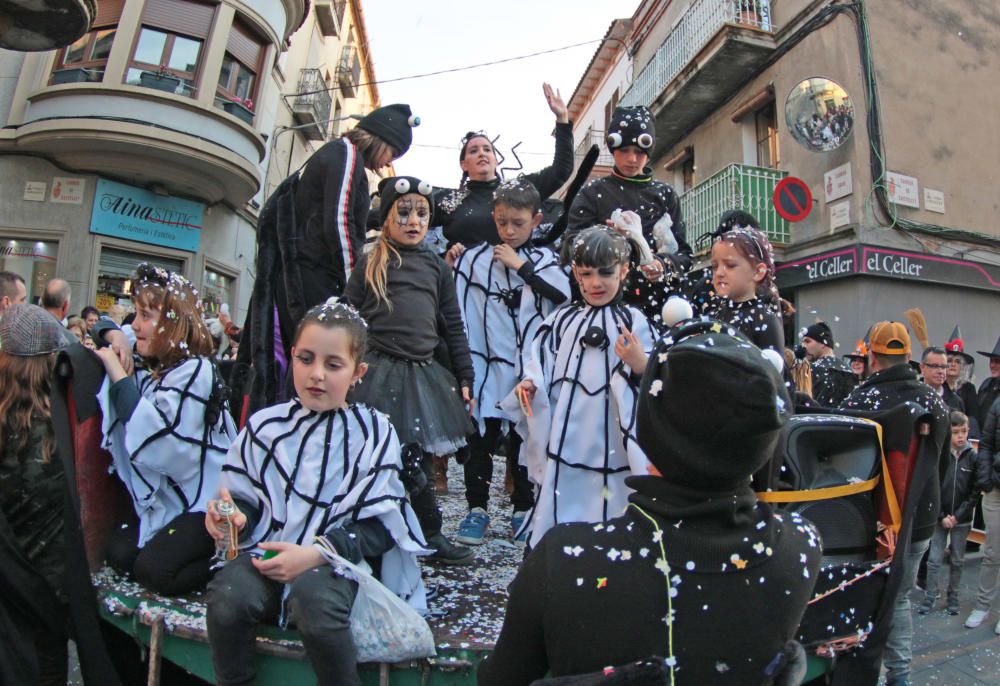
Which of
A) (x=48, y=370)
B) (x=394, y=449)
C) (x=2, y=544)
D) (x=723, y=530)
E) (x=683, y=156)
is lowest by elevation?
(x=2, y=544)

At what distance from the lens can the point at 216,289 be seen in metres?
13.7

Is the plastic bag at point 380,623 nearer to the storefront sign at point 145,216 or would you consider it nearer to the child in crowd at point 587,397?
the child in crowd at point 587,397

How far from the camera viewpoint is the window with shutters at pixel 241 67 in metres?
12.7

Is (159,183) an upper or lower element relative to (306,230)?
upper

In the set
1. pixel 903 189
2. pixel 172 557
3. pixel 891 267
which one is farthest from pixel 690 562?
pixel 903 189

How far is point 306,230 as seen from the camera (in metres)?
3.28

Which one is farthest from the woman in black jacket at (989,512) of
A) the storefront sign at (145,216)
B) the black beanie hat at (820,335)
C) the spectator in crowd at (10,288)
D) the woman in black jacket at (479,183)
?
the storefront sign at (145,216)

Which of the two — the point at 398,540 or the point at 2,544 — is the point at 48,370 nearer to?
the point at 2,544

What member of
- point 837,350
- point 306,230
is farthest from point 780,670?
point 837,350

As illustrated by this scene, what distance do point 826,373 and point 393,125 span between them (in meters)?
4.70

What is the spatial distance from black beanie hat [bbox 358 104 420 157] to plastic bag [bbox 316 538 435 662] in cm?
224

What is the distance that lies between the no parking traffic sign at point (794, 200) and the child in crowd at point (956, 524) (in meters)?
6.00

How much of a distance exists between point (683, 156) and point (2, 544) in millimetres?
15035

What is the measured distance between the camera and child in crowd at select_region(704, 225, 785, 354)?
282cm
